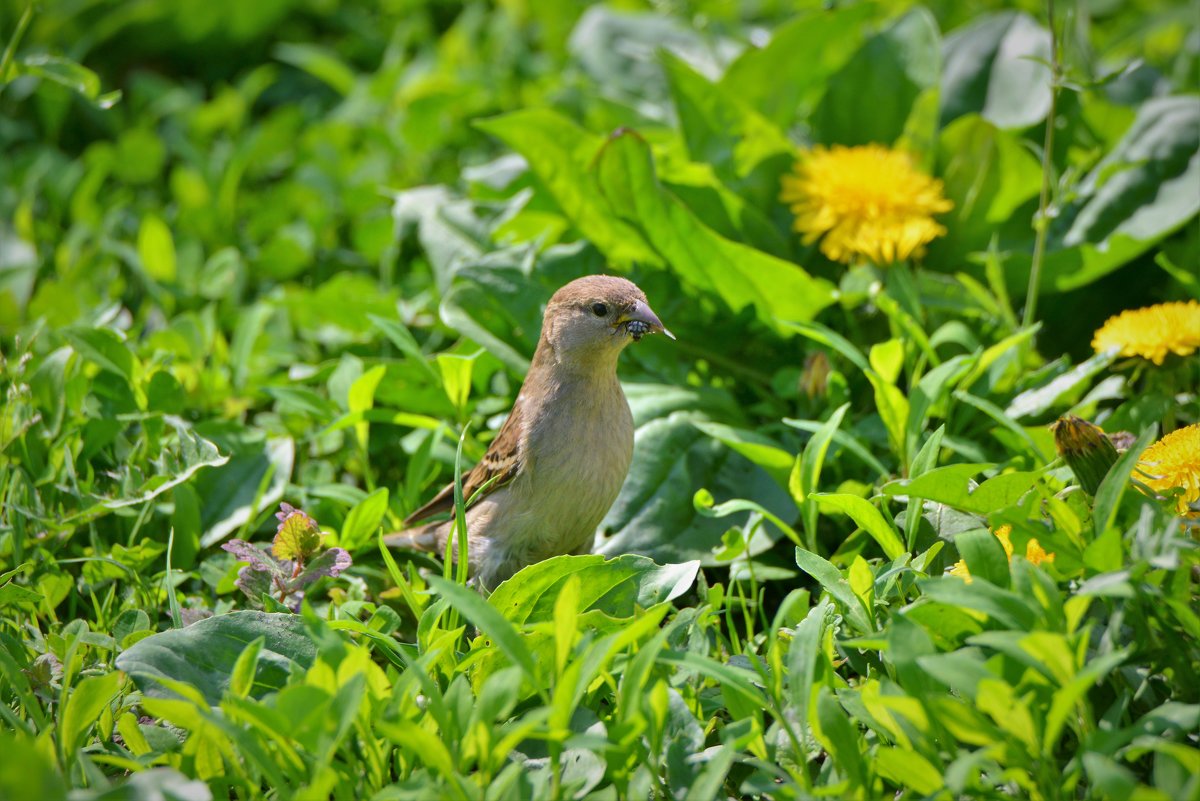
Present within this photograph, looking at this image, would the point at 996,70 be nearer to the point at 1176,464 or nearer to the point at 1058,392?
the point at 1058,392

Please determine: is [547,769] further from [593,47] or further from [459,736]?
[593,47]

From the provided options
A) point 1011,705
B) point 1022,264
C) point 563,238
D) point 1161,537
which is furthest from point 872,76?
point 1011,705

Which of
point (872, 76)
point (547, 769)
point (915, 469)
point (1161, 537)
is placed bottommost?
point (547, 769)

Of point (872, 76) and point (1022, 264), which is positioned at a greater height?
point (872, 76)

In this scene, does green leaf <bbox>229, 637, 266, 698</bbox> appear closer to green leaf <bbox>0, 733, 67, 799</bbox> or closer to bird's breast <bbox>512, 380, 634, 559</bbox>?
green leaf <bbox>0, 733, 67, 799</bbox>

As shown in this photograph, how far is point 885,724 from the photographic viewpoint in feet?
7.61

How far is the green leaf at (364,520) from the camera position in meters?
3.27

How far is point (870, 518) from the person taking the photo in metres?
2.81

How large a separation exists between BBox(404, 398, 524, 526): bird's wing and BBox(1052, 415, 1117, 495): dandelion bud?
1.48m

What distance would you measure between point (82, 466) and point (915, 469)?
2616mm

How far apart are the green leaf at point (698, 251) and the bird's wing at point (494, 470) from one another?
2.93ft

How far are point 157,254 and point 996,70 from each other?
375 centimetres

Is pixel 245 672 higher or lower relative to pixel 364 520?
higher

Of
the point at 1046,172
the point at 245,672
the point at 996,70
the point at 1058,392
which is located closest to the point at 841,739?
the point at 245,672
